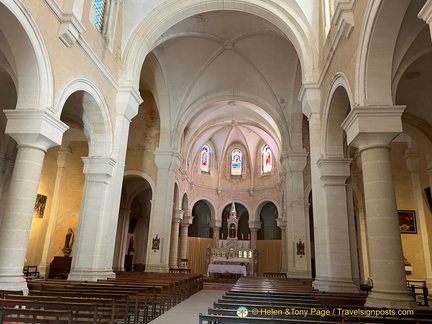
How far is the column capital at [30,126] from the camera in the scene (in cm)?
698

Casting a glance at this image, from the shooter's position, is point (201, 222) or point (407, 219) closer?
point (407, 219)

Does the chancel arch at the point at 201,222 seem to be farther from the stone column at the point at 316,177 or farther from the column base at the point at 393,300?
the column base at the point at 393,300

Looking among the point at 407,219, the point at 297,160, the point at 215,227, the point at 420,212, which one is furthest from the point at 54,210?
the point at 407,219

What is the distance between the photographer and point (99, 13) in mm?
10570

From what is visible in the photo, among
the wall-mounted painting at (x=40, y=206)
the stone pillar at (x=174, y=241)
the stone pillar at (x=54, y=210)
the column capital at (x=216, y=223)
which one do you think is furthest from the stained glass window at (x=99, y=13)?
the column capital at (x=216, y=223)

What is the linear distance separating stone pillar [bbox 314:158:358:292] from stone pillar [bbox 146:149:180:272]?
920cm

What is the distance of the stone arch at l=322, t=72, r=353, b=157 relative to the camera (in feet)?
Result: 28.5

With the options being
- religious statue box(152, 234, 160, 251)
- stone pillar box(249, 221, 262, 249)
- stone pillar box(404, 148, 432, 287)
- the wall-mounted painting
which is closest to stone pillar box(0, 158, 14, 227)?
the wall-mounted painting

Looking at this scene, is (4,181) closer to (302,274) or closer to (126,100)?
(126,100)

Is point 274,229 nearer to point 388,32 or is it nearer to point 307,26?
point 307,26

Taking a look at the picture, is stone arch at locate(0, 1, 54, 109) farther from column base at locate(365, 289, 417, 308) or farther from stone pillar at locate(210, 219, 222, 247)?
stone pillar at locate(210, 219, 222, 247)

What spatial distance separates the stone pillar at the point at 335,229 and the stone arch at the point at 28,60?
719 cm

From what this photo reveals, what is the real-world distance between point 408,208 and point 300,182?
5.19 meters

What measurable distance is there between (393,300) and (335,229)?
353 cm
